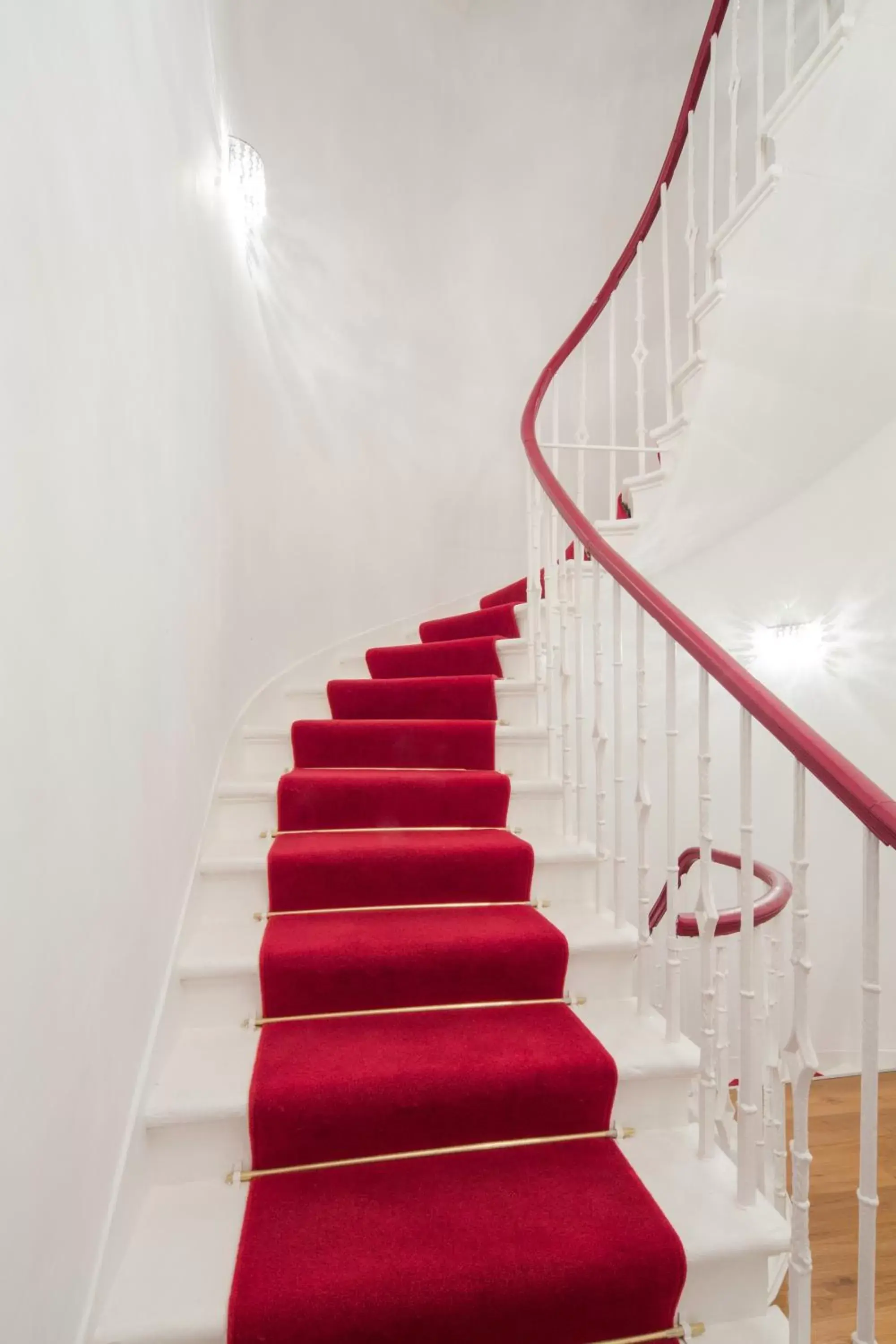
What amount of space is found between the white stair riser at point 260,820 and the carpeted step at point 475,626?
85 cm

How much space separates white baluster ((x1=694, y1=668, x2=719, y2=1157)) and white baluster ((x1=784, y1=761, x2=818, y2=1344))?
25 cm

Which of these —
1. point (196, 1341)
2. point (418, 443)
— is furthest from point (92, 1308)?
point (418, 443)

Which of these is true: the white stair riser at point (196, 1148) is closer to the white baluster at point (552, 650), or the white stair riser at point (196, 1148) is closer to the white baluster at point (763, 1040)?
the white baluster at point (763, 1040)

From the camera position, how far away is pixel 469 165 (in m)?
3.99

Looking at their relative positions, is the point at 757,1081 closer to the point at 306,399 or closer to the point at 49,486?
the point at 49,486

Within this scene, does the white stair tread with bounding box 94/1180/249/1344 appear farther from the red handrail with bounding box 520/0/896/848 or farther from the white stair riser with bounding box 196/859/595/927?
the red handrail with bounding box 520/0/896/848

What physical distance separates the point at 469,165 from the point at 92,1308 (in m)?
4.56

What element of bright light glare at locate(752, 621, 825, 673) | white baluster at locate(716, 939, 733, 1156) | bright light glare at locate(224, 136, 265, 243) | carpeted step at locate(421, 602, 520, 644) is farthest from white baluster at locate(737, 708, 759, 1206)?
bright light glare at locate(752, 621, 825, 673)

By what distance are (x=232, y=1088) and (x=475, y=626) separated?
2.15m

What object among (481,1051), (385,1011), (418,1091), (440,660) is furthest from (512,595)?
(418,1091)

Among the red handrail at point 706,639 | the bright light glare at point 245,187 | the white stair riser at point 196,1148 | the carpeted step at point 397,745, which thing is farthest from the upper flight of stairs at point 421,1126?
the bright light glare at point 245,187

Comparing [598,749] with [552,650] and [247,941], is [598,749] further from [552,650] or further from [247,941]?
[247,941]

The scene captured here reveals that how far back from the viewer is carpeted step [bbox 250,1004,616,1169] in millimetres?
1397

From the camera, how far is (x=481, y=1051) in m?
1.52
